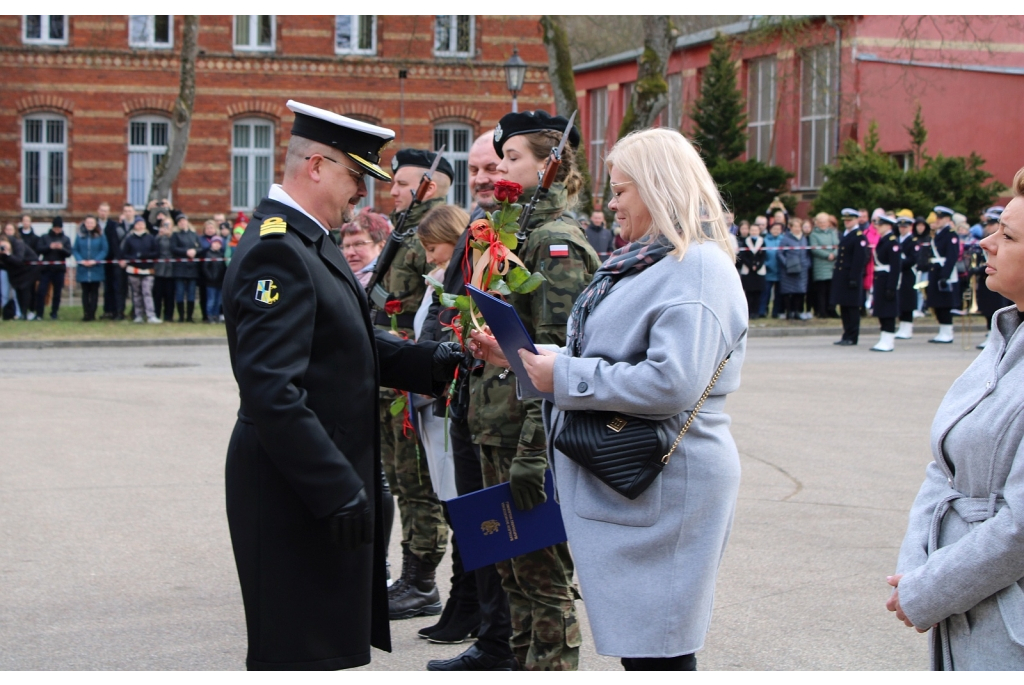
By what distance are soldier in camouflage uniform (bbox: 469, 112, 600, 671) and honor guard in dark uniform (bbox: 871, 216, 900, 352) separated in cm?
1349

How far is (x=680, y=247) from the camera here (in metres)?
3.00

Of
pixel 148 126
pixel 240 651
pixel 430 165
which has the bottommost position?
pixel 240 651

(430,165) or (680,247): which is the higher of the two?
(430,165)

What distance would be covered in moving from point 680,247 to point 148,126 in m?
30.6

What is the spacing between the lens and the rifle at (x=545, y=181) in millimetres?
3693

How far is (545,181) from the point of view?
3764 millimetres

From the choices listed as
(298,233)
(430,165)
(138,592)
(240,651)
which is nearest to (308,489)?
(298,233)

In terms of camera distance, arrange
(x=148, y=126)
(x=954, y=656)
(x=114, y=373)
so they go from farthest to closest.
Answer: (x=148, y=126), (x=114, y=373), (x=954, y=656)

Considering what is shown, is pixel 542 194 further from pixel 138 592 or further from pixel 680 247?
pixel 138 592

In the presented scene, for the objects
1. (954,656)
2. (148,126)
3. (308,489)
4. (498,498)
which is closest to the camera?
(954,656)

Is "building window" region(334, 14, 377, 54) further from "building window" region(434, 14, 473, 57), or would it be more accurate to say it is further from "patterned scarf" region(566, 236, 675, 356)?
"patterned scarf" region(566, 236, 675, 356)

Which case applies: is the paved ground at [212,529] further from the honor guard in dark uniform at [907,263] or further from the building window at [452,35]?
the building window at [452,35]

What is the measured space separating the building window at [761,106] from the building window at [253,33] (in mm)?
13698

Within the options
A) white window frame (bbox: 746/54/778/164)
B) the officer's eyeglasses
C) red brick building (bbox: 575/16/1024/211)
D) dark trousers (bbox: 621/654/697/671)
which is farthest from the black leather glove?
white window frame (bbox: 746/54/778/164)
